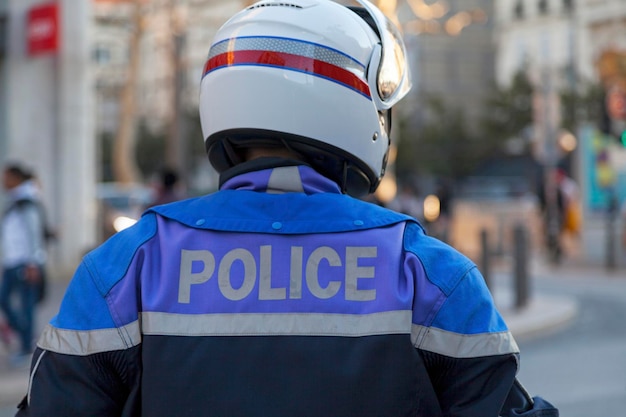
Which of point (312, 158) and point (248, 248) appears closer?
point (248, 248)

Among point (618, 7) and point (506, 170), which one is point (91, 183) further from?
point (506, 170)

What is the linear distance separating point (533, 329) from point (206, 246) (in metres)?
9.58

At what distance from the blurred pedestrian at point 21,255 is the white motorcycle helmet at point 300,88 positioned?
669 cm

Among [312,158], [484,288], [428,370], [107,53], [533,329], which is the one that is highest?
[107,53]

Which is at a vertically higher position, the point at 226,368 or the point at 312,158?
the point at 312,158

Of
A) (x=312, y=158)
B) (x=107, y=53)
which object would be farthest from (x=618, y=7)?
(x=312, y=158)

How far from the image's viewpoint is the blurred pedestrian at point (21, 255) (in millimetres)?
8344

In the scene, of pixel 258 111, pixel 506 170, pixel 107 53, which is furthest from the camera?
pixel 506 170

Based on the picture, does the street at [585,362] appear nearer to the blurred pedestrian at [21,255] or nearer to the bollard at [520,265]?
the bollard at [520,265]

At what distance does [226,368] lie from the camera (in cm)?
161

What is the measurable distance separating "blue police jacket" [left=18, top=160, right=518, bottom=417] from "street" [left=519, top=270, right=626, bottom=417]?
5593mm

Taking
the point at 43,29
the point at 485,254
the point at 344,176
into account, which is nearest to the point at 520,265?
the point at 485,254

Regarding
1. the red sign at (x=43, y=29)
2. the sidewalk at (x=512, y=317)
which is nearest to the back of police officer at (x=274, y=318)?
the sidewalk at (x=512, y=317)

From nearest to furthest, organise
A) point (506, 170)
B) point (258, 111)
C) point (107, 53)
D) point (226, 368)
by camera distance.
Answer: point (226, 368) → point (258, 111) → point (107, 53) → point (506, 170)
